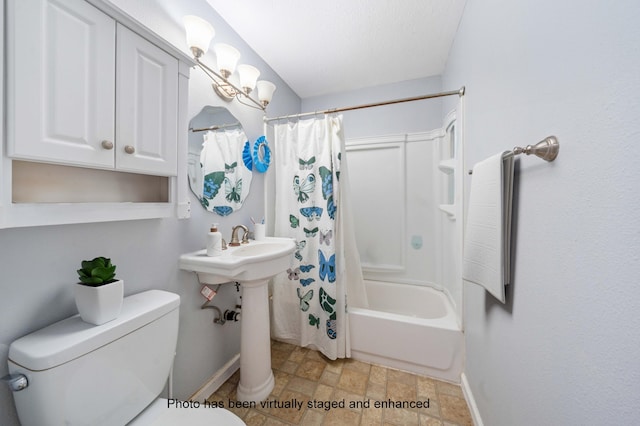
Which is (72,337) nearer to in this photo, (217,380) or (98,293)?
(98,293)

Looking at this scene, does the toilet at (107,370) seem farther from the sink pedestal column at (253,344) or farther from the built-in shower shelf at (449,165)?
the built-in shower shelf at (449,165)

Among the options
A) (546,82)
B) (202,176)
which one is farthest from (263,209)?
(546,82)

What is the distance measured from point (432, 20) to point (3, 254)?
2339 mm

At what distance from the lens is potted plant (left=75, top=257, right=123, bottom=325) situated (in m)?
0.75

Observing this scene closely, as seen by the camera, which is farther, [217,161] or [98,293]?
[217,161]

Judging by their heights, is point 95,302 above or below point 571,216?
below

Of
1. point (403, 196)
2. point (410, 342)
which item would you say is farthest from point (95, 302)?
point (403, 196)

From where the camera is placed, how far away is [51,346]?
0.65 meters

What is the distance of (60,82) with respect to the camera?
670 mm

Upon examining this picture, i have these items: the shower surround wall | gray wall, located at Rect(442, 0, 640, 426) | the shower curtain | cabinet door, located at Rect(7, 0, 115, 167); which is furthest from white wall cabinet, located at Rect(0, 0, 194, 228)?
the shower surround wall

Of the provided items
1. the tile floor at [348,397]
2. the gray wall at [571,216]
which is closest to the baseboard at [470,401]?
the tile floor at [348,397]

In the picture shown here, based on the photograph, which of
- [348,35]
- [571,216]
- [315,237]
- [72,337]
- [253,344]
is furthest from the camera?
[315,237]

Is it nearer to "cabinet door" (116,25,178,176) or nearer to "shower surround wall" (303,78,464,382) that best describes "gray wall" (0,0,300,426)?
"cabinet door" (116,25,178,176)

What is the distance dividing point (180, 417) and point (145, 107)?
119 cm
